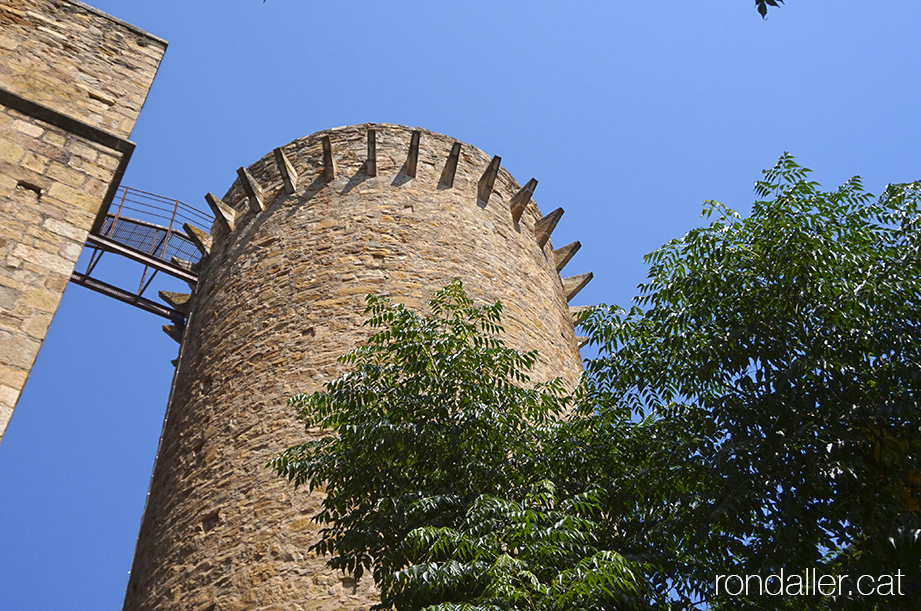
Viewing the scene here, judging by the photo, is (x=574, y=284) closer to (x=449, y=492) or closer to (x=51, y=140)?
(x=449, y=492)

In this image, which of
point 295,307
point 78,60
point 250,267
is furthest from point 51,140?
point 250,267

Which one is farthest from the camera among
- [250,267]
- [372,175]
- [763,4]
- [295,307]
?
[372,175]

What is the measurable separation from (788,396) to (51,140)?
530 cm

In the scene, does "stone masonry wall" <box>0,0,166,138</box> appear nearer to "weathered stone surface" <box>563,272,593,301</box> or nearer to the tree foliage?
the tree foliage

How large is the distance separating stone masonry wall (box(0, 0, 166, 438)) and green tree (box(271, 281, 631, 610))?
5.82 feet

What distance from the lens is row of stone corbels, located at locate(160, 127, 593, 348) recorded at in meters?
11.2

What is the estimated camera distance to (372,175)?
1109 centimetres

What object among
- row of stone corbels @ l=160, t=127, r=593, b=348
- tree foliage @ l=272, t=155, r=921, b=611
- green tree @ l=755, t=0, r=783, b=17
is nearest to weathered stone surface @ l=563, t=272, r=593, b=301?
row of stone corbels @ l=160, t=127, r=593, b=348

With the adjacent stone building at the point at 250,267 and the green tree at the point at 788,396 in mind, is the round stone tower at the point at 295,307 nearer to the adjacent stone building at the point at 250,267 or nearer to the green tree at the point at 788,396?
the adjacent stone building at the point at 250,267

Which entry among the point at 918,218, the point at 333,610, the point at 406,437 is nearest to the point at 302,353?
the point at 333,610

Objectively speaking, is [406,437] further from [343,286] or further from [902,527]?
[343,286]

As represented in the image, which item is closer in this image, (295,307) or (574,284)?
(295,307)

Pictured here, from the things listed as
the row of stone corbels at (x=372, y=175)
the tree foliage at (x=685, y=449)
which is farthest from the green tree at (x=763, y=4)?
the row of stone corbels at (x=372, y=175)

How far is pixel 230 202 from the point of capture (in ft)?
40.4
